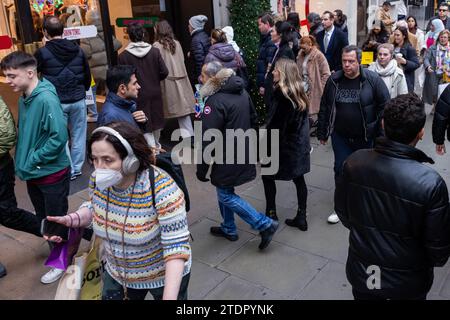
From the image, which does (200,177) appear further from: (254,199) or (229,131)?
(254,199)

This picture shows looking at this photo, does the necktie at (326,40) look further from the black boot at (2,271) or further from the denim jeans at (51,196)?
the black boot at (2,271)

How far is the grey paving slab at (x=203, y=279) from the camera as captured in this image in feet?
13.5

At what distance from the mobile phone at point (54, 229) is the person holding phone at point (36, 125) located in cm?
131

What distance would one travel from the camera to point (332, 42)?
871 cm

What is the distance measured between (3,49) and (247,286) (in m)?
5.29

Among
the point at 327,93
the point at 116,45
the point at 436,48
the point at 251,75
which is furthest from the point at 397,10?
the point at 327,93

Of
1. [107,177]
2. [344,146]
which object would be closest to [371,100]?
[344,146]

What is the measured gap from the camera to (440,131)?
4898mm

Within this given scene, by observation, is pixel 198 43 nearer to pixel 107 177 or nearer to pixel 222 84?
pixel 222 84

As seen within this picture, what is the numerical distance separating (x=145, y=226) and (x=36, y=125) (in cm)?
193

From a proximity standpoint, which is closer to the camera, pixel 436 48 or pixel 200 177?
pixel 200 177

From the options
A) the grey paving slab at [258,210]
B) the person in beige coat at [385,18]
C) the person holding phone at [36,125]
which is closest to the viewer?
the person holding phone at [36,125]

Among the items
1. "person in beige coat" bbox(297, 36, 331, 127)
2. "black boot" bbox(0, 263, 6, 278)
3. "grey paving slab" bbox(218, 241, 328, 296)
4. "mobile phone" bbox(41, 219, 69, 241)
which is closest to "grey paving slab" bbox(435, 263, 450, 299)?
"grey paving slab" bbox(218, 241, 328, 296)

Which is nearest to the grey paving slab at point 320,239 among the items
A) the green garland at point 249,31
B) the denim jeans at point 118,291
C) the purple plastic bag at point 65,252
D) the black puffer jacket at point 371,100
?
the black puffer jacket at point 371,100
